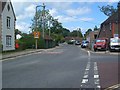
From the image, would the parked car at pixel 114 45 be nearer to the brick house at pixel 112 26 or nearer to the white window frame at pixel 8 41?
the white window frame at pixel 8 41

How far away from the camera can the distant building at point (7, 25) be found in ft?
153

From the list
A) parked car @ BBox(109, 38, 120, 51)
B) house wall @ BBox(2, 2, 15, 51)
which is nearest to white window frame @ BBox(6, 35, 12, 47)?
house wall @ BBox(2, 2, 15, 51)

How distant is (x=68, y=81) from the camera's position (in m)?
12.8

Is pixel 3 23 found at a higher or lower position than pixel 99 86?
higher

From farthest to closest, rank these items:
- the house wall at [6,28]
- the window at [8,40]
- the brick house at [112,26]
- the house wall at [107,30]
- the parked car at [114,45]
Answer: the house wall at [107,30], the brick house at [112,26], the window at [8,40], the house wall at [6,28], the parked car at [114,45]

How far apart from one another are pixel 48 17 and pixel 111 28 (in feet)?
160

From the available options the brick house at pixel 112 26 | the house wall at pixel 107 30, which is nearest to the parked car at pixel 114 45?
the brick house at pixel 112 26

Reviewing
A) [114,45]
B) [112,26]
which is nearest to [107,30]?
[112,26]

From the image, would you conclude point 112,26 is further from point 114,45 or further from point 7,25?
point 7,25

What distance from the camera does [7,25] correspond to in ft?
162

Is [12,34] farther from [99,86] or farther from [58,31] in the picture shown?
[58,31]

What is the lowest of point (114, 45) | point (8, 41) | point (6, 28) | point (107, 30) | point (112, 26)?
point (114, 45)

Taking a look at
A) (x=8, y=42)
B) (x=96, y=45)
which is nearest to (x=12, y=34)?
(x=8, y=42)

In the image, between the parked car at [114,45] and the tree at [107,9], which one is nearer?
the parked car at [114,45]
